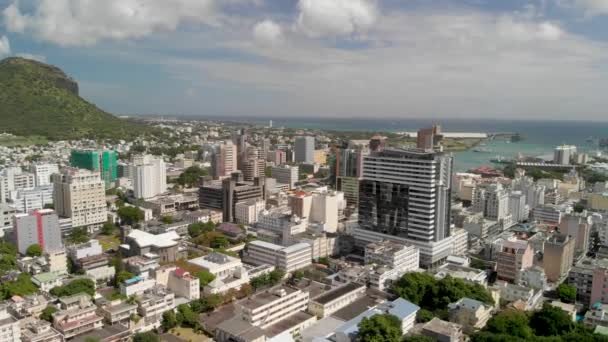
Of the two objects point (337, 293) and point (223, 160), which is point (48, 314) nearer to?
point (337, 293)

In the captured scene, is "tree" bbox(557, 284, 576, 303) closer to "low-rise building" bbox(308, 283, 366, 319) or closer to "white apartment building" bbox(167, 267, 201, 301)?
"low-rise building" bbox(308, 283, 366, 319)

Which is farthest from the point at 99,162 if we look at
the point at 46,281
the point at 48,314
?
the point at 48,314

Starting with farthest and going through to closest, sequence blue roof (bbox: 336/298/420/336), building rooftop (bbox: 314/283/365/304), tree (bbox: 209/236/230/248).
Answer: tree (bbox: 209/236/230/248) → building rooftop (bbox: 314/283/365/304) → blue roof (bbox: 336/298/420/336)

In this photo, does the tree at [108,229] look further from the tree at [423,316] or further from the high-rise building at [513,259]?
the high-rise building at [513,259]

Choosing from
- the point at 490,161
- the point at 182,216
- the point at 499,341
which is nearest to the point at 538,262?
the point at 499,341

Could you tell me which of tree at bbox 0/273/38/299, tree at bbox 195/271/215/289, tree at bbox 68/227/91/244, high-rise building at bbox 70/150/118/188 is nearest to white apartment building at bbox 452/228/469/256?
tree at bbox 195/271/215/289
